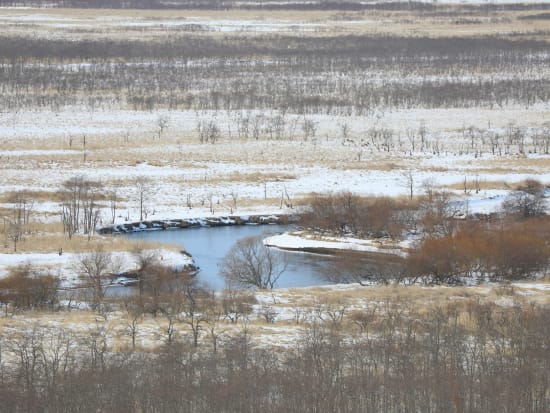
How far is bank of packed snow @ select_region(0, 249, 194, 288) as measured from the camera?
3131cm

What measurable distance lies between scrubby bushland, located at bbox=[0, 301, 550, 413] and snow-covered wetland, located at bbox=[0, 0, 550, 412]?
67 millimetres

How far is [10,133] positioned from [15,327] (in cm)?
3395

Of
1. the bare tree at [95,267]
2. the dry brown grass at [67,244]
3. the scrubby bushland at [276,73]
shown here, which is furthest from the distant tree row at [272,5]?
the bare tree at [95,267]

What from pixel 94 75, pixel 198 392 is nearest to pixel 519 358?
pixel 198 392

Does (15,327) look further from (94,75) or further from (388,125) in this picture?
(94,75)

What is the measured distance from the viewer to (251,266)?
31422mm

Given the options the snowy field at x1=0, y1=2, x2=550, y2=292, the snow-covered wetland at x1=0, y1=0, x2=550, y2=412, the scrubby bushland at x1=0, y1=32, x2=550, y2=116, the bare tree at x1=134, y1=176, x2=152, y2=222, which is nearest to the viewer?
the snow-covered wetland at x1=0, y1=0, x2=550, y2=412

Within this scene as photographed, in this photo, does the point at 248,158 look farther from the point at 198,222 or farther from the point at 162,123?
the point at 198,222

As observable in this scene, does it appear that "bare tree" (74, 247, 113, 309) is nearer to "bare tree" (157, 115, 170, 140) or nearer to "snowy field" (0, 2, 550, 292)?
"snowy field" (0, 2, 550, 292)

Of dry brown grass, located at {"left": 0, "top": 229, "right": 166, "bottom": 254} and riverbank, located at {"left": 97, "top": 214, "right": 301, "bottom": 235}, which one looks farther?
riverbank, located at {"left": 97, "top": 214, "right": 301, "bottom": 235}

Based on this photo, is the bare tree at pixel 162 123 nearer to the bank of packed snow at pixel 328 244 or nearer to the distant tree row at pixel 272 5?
the bank of packed snow at pixel 328 244

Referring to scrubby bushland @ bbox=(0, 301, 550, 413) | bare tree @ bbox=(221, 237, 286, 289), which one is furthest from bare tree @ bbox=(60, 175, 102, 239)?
scrubby bushland @ bbox=(0, 301, 550, 413)

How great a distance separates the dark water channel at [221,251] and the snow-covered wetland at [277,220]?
229 millimetres

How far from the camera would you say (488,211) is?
41000 mm
